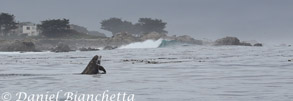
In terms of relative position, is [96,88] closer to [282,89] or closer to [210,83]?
[210,83]

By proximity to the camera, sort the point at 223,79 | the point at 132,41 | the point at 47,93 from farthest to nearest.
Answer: the point at 132,41 < the point at 223,79 < the point at 47,93

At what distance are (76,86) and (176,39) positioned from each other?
172154 mm

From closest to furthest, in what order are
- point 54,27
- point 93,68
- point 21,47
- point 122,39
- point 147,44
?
point 93,68 < point 21,47 < point 147,44 < point 122,39 < point 54,27

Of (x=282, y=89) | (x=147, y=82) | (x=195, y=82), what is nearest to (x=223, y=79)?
(x=195, y=82)

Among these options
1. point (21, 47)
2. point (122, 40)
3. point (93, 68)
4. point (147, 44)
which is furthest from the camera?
point (122, 40)

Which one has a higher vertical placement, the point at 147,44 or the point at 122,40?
the point at 122,40

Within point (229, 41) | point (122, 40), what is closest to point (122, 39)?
point (122, 40)

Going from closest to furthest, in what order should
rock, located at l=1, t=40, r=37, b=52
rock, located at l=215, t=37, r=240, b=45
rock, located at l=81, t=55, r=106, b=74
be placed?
1. rock, located at l=81, t=55, r=106, b=74
2. rock, located at l=1, t=40, r=37, b=52
3. rock, located at l=215, t=37, r=240, b=45

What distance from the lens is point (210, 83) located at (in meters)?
26.5

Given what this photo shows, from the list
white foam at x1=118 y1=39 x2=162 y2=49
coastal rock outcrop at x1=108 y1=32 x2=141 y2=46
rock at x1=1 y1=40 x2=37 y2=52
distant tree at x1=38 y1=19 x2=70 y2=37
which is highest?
distant tree at x1=38 y1=19 x2=70 y2=37

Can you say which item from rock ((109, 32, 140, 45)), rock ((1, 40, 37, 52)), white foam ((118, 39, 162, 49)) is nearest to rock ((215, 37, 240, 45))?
white foam ((118, 39, 162, 49))

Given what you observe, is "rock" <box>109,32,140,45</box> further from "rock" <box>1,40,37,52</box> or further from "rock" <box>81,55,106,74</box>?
"rock" <box>81,55,106,74</box>

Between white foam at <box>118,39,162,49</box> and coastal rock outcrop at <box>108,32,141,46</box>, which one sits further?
coastal rock outcrop at <box>108,32,141,46</box>

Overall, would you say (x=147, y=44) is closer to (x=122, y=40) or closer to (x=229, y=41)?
(x=122, y=40)
